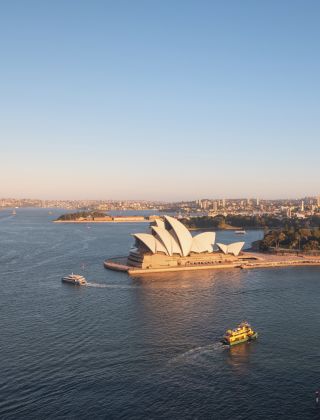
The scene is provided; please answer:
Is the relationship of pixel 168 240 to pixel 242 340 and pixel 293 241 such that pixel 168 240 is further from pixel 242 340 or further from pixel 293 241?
pixel 242 340

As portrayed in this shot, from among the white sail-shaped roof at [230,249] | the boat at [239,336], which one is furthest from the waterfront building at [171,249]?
the boat at [239,336]

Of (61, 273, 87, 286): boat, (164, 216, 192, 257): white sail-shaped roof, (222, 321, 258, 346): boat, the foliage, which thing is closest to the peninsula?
(164, 216, 192, 257): white sail-shaped roof

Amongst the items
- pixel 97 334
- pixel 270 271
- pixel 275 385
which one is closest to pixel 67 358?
pixel 97 334

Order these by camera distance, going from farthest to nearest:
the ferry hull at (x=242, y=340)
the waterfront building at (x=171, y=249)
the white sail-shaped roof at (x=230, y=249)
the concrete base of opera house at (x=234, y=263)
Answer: the white sail-shaped roof at (x=230, y=249) → the waterfront building at (x=171, y=249) → the concrete base of opera house at (x=234, y=263) → the ferry hull at (x=242, y=340)

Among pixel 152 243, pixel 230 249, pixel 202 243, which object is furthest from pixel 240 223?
pixel 152 243

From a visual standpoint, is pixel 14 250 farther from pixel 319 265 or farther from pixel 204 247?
pixel 319 265

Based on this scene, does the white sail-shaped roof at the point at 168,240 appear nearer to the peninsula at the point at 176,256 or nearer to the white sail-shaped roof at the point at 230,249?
the peninsula at the point at 176,256
